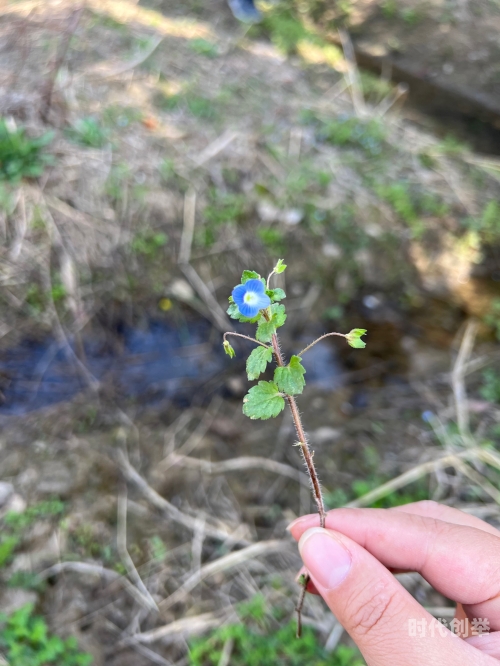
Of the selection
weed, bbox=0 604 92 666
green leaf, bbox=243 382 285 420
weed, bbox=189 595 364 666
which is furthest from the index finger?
weed, bbox=0 604 92 666

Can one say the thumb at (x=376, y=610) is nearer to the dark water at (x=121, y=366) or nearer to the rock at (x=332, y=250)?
the dark water at (x=121, y=366)

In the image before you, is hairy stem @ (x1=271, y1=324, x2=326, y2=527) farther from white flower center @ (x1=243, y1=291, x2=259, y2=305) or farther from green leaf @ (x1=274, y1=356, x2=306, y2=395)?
white flower center @ (x1=243, y1=291, x2=259, y2=305)

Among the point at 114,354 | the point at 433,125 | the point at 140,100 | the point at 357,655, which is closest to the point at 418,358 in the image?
the point at 357,655

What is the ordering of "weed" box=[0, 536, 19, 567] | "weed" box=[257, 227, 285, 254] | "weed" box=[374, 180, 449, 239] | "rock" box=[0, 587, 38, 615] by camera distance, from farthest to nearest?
"weed" box=[374, 180, 449, 239] → "weed" box=[257, 227, 285, 254] → "weed" box=[0, 536, 19, 567] → "rock" box=[0, 587, 38, 615]

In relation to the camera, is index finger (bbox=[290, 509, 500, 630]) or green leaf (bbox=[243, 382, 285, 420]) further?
index finger (bbox=[290, 509, 500, 630])

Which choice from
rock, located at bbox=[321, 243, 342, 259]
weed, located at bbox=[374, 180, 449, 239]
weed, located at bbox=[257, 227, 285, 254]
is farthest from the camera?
weed, located at bbox=[374, 180, 449, 239]

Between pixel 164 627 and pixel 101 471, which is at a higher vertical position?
pixel 101 471

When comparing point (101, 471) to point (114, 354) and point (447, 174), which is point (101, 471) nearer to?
point (114, 354)
